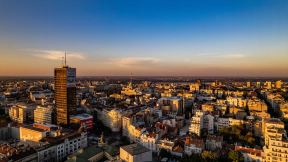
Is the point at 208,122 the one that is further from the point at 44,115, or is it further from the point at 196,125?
the point at 44,115

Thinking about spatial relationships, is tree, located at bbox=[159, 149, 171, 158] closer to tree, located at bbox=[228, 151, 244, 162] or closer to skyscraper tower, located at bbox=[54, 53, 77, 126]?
tree, located at bbox=[228, 151, 244, 162]

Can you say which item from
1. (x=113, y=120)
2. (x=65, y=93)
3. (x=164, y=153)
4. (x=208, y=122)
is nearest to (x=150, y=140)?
(x=164, y=153)

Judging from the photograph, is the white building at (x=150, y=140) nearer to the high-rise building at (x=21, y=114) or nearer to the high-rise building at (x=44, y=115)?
the high-rise building at (x=44, y=115)

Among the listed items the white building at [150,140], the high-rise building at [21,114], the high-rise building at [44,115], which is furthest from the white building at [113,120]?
the high-rise building at [21,114]

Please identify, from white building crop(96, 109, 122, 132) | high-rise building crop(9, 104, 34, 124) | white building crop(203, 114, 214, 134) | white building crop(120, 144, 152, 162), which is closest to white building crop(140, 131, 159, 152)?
white building crop(120, 144, 152, 162)

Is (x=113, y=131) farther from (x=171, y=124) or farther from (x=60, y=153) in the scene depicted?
(x=60, y=153)

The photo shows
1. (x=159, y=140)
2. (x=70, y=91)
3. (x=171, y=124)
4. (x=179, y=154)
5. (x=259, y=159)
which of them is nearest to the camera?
(x=259, y=159)

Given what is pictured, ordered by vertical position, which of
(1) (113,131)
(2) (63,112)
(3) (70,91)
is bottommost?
(1) (113,131)

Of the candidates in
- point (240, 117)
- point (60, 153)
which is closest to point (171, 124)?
point (240, 117)
